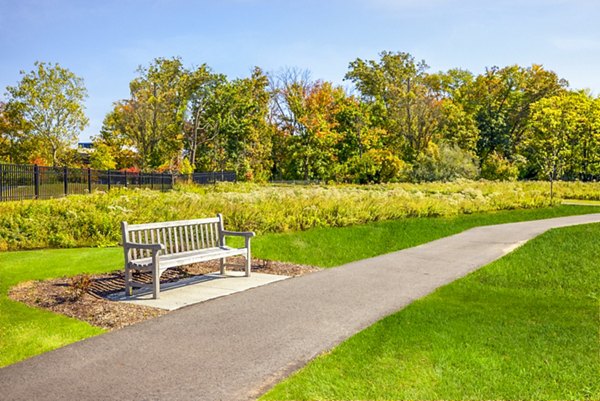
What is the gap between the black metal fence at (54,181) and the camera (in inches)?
715

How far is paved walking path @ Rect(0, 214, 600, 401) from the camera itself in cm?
492

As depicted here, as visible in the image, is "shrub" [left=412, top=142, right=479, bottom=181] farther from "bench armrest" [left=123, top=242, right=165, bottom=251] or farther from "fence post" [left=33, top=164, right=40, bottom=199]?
"bench armrest" [left=123, top=242, right=165, bottom=251]

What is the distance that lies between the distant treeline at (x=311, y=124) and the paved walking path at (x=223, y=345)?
34.3 metres

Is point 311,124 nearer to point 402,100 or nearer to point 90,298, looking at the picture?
point 402,100

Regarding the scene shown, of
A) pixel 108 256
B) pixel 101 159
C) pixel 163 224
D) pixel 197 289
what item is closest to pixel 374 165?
pixel 101 159

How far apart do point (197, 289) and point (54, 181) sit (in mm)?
14451

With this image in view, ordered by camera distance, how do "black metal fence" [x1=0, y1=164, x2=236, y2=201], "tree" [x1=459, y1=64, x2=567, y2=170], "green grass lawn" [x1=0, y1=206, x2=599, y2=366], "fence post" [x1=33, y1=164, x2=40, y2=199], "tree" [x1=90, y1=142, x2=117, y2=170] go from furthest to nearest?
"tree" [x1=459, y1=64, x2=567, y2=170]
"tree" [x1=90, y1=142, x2=117, y2=170]
"fence post" [x1=33, y1=164, x2=40, y2=199]
"black metal fence" [x1=0, y1=164, x2=236, y2=201]
"green grass lawn" [x1=0, y1=206, x2=599, y2=366]

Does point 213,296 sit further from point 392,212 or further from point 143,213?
point 392,212

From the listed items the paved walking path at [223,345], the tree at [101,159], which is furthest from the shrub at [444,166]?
the paved walking path at [223,345]

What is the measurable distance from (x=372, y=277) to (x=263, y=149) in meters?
44.9

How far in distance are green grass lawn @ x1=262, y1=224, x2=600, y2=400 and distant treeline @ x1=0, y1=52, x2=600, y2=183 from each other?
34208 millimetres

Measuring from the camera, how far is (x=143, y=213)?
13797mm

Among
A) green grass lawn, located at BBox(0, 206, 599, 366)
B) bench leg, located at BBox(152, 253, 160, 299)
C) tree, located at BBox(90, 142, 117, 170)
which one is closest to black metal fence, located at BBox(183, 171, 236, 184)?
tree, located at BBox(90, 142, 117, 170)

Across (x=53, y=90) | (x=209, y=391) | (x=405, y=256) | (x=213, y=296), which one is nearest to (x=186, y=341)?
(x=209, y=391)
